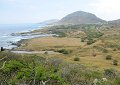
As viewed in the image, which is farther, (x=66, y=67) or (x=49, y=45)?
(x=49, y=45)

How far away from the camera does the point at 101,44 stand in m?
59.8

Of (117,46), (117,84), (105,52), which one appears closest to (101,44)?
(117,46)

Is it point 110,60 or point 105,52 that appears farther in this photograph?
point 105,52

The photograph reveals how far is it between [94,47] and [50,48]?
10406mm

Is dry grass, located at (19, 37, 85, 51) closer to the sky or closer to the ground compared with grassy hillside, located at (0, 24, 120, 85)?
closer to the ground

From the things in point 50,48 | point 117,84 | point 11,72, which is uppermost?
point 11,72

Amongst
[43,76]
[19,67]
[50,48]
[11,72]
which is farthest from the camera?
[50,48]

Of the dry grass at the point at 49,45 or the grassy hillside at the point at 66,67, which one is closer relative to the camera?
the grassy hillside at the point at 66,67

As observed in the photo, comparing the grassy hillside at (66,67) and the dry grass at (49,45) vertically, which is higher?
the grassy hillside at (66,67)

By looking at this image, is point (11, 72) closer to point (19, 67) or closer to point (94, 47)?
point (19, 67)

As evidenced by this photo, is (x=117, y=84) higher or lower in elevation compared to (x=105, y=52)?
higher

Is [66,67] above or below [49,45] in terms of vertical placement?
above

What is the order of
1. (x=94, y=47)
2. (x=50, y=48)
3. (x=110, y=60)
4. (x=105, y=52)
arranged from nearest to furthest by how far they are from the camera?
(x=110, y=60)
(x=105, y=52)
(x=94, y=47)
(x=50, y=48)

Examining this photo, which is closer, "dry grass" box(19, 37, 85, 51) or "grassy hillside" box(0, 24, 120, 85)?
"grassy hillside" box(0, 24, 120, 85)
